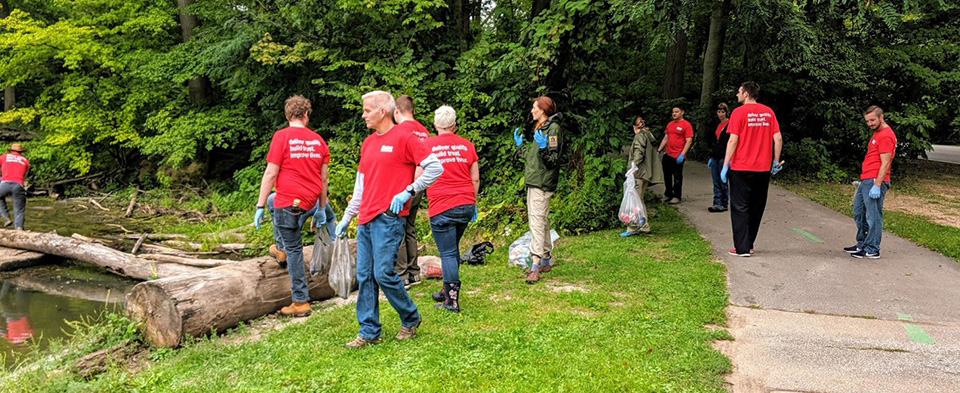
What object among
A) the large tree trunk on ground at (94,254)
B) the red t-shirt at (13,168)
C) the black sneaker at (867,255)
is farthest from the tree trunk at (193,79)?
the black sneaker at (867,255)

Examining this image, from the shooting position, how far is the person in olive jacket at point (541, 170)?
20.2 ft

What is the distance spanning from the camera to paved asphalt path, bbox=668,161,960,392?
4.05m

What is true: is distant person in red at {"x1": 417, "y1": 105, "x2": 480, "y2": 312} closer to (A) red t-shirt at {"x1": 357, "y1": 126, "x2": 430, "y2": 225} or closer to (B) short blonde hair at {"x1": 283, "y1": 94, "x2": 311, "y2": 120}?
(A) red t-shirt at {"x1": 357, "y1": 126, "x2": 430, "y2": 225}

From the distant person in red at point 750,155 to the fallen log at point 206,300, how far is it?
515cm

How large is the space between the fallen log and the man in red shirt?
6671mm

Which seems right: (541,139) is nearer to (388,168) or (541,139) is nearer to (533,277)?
(533,277)

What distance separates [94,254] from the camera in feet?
31.1

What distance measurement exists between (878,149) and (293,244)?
6644 millimetres

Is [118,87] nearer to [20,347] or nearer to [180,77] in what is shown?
[180,77]

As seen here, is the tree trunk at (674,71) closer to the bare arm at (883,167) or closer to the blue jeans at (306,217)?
the bare arm at (883,167)

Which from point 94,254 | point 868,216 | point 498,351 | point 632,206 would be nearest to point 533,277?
point 498,351

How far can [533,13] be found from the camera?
13.2 meters

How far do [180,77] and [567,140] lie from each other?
10419 mm

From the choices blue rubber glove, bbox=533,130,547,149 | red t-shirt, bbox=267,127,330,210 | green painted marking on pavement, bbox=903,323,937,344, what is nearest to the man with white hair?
red t-shirt, bbox=267,127,330,210
